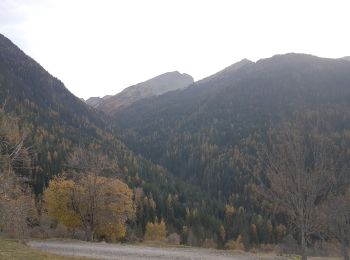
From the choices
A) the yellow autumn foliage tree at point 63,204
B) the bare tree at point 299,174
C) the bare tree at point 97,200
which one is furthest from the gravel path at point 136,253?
the yellow autumn foliage tree at point 63,204

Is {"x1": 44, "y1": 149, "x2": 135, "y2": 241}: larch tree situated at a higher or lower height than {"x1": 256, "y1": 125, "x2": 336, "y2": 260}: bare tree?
lower

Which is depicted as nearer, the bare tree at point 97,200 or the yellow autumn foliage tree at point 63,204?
the bare tree at point 97,200

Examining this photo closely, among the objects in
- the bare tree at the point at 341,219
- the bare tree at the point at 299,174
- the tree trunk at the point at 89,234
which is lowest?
the tree trunk at the point at 89,234

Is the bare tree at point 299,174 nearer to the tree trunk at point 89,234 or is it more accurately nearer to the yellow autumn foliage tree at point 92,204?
the yellow autumn foliage tree at point 92,204

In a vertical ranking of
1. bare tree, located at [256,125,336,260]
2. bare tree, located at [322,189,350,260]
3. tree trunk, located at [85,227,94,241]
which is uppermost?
bare tree, located at [256,125,336,260]

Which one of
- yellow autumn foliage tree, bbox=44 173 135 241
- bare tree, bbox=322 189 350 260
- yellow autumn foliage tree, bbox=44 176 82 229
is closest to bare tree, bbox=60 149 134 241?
yellow autumn foliage tree, bbox=44 173 135 241

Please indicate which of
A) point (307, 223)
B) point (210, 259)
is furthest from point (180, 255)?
point (307, 223)

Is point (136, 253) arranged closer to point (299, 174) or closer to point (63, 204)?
point (299, 174)

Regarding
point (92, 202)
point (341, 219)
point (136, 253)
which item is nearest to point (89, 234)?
point (92, 202)

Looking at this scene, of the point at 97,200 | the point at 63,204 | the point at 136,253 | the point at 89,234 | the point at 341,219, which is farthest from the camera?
the point at 63,204

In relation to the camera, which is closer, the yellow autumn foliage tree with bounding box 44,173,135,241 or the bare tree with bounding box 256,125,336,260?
the bare tree with bounding box 256,125,336,260

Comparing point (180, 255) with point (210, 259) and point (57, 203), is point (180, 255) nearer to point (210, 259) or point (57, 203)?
point (210, 259)

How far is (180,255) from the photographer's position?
31.8 meters

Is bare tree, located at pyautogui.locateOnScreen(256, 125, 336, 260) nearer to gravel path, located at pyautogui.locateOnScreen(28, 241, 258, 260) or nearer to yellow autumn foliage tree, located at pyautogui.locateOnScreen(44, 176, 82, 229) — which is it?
gravel path, located at pyautogui.locateOnScreen(28, 241, 258, 260)
